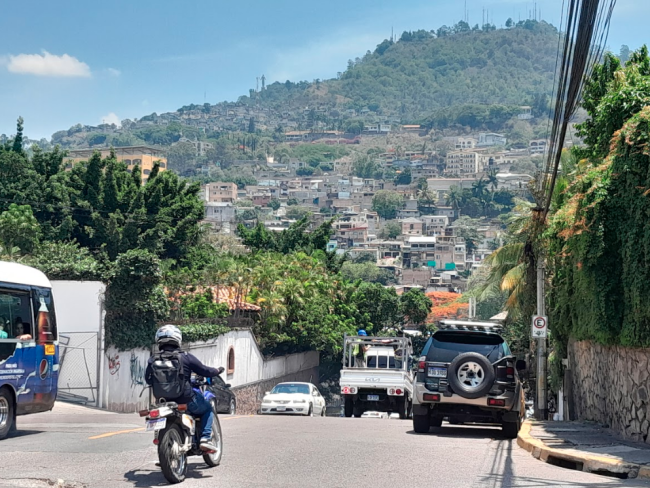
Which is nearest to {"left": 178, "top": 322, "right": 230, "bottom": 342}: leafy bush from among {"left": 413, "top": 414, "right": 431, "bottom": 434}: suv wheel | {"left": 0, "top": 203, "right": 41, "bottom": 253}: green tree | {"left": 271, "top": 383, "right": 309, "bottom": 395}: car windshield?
{"left": 271, "top": 383, "right": 309, "bottom": 395}: car windshield

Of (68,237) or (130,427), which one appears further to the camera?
(68,237)

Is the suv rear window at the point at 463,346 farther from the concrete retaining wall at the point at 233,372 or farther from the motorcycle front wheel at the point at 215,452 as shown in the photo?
the concrete retaining wall at the point at 233,372

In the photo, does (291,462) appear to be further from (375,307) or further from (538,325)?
(375,307)

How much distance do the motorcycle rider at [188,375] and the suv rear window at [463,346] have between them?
771 centimetres

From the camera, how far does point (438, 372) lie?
17641mm

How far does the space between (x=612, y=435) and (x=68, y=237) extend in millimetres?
40817

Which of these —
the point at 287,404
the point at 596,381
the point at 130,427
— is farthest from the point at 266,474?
the point at 287,404

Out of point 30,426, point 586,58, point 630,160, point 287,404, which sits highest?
point 586,58

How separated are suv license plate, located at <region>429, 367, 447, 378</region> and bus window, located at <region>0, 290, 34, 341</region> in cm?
744

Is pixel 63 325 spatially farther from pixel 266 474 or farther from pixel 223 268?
pixel 223 268

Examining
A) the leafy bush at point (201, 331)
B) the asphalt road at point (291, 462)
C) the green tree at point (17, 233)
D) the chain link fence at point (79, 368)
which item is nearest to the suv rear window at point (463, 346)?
the asphalt road at point (291, 462)

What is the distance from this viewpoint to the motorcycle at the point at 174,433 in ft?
32.7

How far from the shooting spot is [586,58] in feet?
41.8

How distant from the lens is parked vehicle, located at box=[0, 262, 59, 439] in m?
14.9
